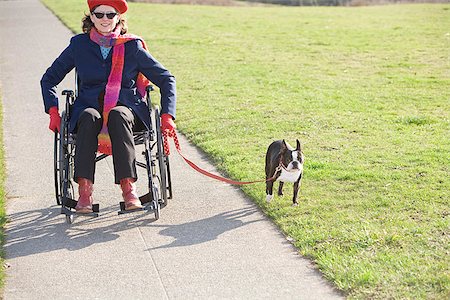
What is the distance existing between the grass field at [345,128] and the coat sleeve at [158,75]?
3.17 ft

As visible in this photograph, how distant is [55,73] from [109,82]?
0.47m

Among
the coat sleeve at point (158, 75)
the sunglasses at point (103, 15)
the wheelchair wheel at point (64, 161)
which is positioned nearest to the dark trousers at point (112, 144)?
the wheelchair wheel at point (64, 161)

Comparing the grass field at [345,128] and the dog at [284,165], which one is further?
the dog at [284,165]

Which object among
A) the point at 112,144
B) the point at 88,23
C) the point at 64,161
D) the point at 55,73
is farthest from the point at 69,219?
the point at 88,23

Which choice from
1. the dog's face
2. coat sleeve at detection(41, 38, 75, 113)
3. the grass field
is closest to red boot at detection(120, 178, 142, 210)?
coat sleeve at detection(41, 38, 75, 113)

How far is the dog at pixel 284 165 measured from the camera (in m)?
5.94

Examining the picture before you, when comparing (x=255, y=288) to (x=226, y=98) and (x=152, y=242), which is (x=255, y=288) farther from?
(x=226, y=98)

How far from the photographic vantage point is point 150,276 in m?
4.95

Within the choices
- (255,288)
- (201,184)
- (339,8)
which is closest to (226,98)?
(201,184)

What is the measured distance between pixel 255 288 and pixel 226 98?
6708mm

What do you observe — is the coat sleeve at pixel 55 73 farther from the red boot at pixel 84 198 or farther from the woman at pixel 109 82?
the red boot at pixel 84 198

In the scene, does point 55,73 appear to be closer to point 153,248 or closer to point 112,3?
point 112,3

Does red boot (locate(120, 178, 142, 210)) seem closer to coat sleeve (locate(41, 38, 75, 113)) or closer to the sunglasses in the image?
coat sleeve (locate(41, 38, 75, 113))

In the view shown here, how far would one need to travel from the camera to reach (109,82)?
619 centimetres
